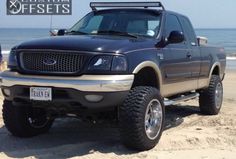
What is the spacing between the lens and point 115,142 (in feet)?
23.9

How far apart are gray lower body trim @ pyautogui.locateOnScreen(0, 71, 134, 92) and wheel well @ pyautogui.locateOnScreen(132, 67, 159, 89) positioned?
0.47 metres

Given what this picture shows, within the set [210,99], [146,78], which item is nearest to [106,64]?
[146,78]

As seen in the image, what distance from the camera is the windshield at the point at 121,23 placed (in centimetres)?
767

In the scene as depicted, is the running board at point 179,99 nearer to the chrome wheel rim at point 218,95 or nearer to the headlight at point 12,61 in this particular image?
the chrome wheel rim at point 218,95

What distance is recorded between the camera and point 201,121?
29.6ft

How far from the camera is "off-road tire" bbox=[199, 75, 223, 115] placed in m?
9.71

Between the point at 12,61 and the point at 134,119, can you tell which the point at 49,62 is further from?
the point at 134,119

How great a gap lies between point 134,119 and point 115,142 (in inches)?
37.5

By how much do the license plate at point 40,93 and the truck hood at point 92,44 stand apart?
1.68 ft

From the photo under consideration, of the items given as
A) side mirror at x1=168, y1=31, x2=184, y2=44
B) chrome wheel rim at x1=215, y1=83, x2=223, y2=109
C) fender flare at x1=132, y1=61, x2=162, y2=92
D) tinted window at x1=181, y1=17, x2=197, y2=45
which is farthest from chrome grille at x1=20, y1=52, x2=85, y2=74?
chrome wheel rim at x1=215, y1=83, x2=223, y2=109

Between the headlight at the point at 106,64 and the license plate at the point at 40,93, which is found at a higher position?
the headlight at the point at 106,64

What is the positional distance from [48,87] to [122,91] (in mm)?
871

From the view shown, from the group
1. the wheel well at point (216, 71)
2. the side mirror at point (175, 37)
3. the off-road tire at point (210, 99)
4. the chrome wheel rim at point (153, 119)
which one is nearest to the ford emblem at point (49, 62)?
the chrome wheel rim at point (153, 119)

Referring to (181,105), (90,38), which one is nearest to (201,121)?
(181,105)
